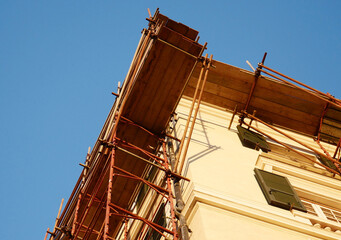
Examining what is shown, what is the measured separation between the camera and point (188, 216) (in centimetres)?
682

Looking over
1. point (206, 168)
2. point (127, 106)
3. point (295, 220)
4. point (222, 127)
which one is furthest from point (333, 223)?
point (127, 106)

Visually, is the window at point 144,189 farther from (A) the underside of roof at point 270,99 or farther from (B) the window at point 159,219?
(A) the underside of roof at point 270,99

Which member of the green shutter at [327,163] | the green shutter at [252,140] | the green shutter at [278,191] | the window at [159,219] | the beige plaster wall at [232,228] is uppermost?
the green shutter at [327,163]

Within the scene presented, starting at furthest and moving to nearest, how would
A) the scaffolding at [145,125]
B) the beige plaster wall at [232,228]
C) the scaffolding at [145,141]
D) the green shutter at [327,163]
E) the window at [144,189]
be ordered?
the green shutter at [327,163] < the window at [144,189] < the scaffolding at [145,125] < the scaffolding at [145,141] < the beige plaster wall at [232,228]

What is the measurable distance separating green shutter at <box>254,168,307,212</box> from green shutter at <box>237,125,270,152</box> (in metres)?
1.63

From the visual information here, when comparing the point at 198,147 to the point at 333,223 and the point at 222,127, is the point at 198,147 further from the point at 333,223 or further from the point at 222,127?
the point at 333,223

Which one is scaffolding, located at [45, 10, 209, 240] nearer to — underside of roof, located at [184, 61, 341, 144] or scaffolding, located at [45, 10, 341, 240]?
scaffolding, located at [45, 10, 341, 240]

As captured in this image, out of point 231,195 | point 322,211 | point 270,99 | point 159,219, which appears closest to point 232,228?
point 231,195

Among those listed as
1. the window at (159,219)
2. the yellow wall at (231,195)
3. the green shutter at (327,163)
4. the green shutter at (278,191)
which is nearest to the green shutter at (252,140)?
the yellow wall at (231,195)

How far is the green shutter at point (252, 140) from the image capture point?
10484 mm

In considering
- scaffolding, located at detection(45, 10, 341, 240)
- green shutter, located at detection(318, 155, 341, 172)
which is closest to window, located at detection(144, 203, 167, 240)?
scaffolding, located at detection(45, 10, 341, 240)

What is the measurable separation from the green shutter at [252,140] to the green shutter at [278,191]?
1.63m

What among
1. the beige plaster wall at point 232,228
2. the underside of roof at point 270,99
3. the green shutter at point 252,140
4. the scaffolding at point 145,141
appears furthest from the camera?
the underside of roof at point 270,99

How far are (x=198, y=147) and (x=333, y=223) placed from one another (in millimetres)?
3188
